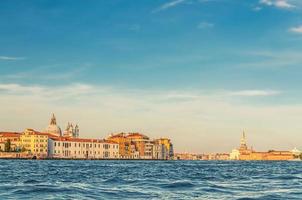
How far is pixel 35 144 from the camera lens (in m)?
194

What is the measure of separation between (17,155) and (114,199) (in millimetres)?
168819

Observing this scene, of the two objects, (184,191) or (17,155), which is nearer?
(184,191)

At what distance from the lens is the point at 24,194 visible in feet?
73.5

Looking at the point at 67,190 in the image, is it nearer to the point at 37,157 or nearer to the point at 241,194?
the point at 241,194

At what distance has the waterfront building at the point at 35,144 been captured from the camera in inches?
7549

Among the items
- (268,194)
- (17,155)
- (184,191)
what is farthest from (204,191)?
(17,155)

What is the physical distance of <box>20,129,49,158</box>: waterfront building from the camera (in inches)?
7549

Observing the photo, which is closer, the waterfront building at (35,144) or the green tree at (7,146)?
the green tree at (7,146)

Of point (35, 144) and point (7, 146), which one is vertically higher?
point (35, 144)

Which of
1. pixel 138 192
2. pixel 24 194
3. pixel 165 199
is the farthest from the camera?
pixel 138 192

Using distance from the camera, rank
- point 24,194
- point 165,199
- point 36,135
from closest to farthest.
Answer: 1. point 165,199
2. point 24,194
3. point 36,135

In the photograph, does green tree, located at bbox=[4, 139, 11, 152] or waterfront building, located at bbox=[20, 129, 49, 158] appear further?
waterfront building, located at bbox=[20, 129, 49, 158]

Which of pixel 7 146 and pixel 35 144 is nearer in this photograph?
pixel 7 146

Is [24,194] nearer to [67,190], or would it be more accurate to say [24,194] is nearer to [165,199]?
[67,190]
